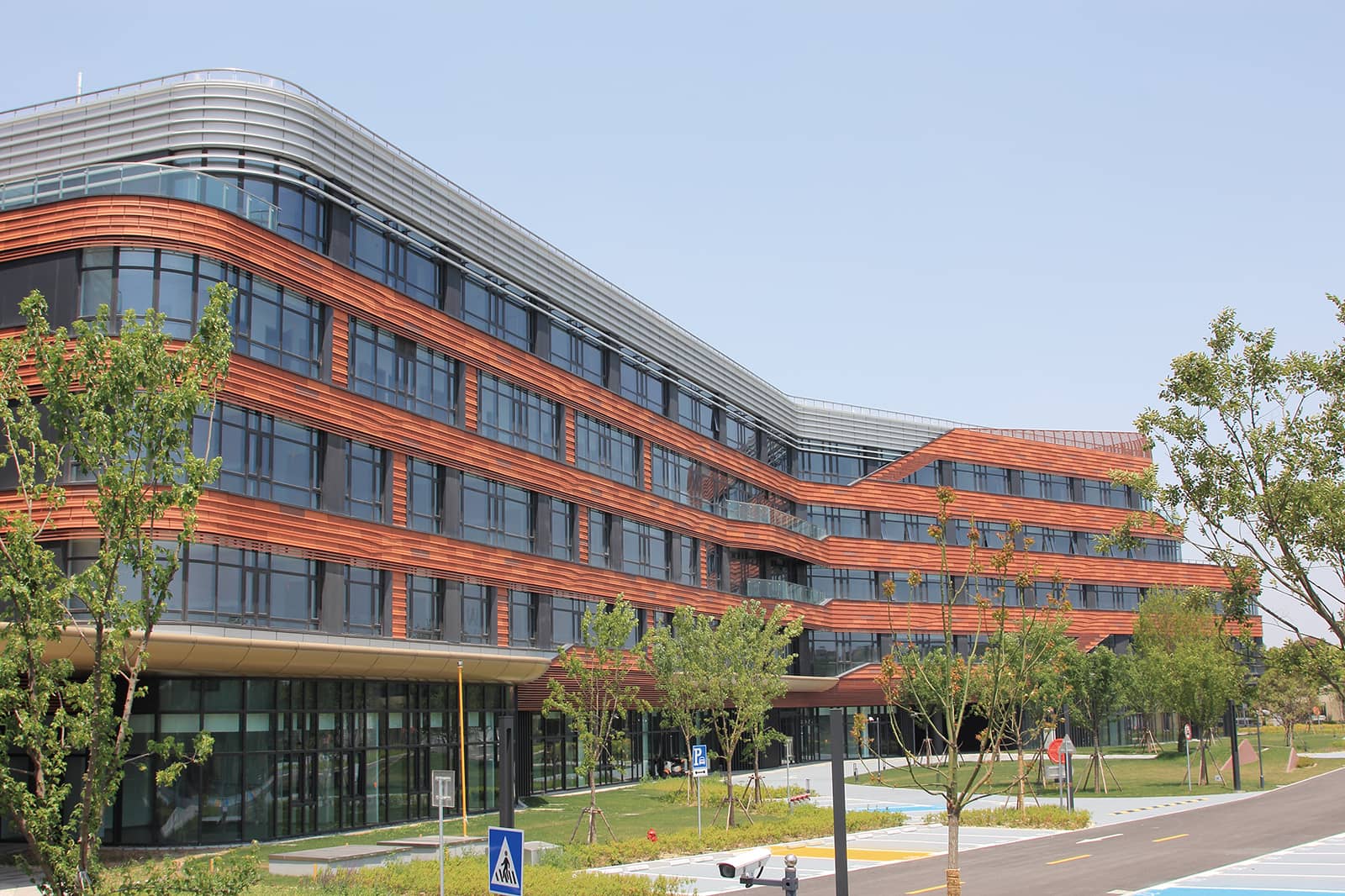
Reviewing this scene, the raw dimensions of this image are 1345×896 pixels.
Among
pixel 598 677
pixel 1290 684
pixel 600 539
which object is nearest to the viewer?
pixel 598 677

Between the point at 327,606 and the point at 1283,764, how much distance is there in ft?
175

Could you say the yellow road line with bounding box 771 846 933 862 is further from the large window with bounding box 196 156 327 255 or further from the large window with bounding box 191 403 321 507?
the large window with bounding box 196 156 327 255

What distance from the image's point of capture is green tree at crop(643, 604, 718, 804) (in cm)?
4216

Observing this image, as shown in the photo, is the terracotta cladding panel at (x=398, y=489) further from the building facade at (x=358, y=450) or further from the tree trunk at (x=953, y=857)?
the tree trunk at (x=953, y=857)

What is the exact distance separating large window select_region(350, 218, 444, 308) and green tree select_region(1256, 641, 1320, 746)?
95.7 feet

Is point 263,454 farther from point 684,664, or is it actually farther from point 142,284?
point 684,664

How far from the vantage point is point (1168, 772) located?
6366 cm

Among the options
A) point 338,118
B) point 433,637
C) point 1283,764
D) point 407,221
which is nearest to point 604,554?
point 433,637

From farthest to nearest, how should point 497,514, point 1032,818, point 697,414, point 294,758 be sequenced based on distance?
point 697,414 → point 497,514 → point 1032,818 → point 294,758

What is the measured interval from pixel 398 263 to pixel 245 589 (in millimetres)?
13436

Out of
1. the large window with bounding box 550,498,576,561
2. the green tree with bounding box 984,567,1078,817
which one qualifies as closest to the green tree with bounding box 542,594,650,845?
the large window with bounding box 550,498,576,561

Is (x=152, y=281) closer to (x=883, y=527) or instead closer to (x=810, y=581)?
(x=810, y=581)

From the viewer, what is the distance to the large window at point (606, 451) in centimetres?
5397

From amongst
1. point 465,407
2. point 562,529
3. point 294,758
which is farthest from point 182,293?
point 562,529
